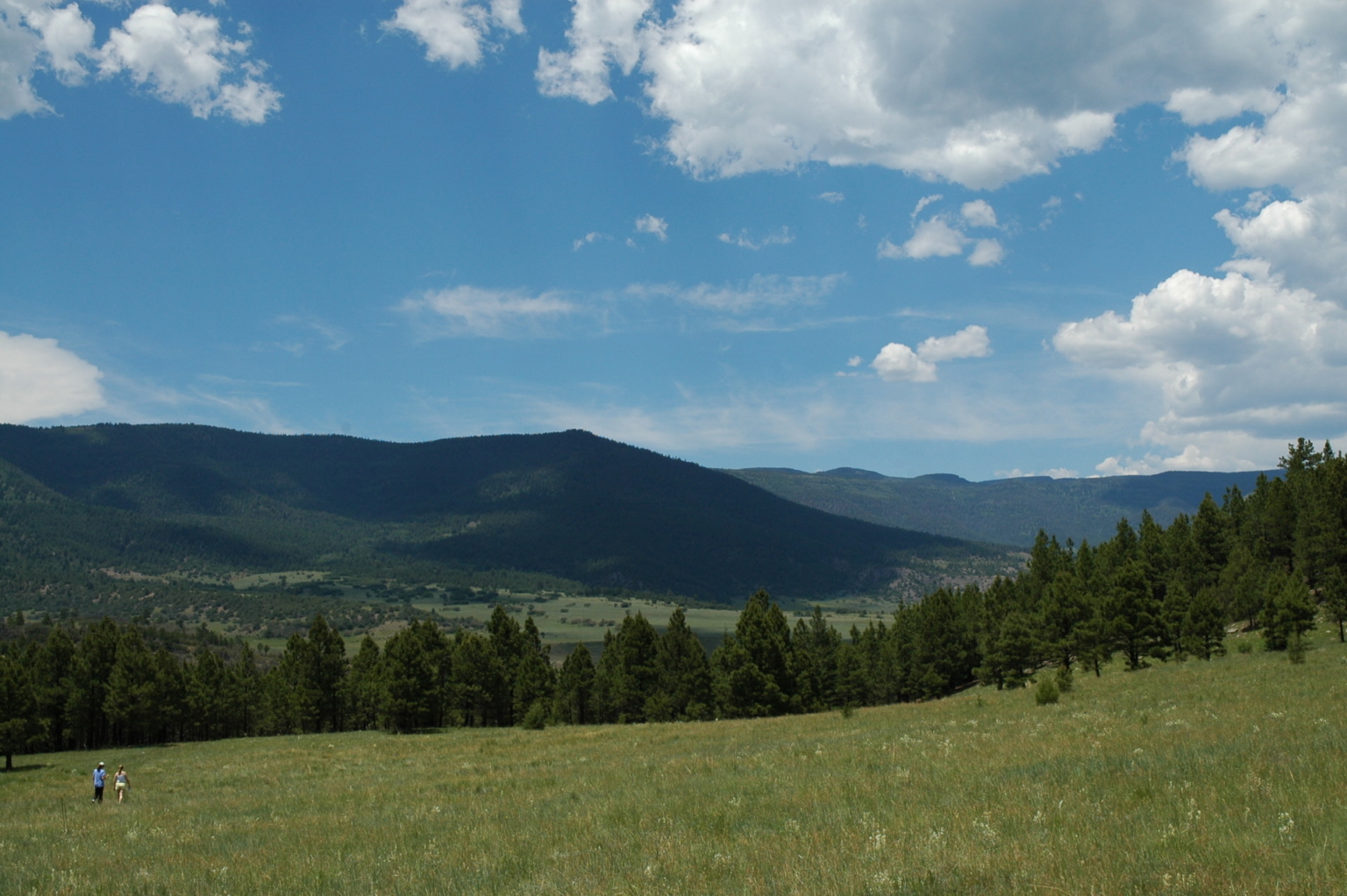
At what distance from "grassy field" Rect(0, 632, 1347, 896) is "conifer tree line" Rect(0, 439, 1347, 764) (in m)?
31.0

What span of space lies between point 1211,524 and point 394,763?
83166mm

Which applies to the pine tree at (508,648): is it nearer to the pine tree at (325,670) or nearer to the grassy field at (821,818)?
the pine tree at (325,670)

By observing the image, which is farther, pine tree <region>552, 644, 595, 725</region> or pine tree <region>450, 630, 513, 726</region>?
pine tree <region>552, 644, 595, 725</region>

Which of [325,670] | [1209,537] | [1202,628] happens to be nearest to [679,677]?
[325,670]

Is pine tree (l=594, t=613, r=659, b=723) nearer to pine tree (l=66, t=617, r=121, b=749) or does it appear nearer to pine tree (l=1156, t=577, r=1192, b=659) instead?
pine tree (l=1156, t=577, r=1192, b=659)

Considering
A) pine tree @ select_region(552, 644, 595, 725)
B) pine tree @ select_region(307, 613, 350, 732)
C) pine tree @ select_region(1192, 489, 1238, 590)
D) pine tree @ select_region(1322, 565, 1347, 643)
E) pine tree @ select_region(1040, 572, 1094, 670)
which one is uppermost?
pine tree @ select_region(1192, 489, 1238, 590)

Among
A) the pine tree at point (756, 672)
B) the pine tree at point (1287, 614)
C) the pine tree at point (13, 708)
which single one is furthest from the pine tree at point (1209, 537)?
the pine tree at point (13, 708)

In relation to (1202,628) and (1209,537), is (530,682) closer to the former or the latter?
(1202,628)

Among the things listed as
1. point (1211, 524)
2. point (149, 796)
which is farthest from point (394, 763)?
point (1211, 524)

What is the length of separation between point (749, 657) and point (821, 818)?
55.1 metres

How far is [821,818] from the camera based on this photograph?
11.9 m

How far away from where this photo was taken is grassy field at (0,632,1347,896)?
798cm

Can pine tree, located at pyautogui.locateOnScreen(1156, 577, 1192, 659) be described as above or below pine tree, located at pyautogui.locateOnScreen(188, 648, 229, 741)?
above

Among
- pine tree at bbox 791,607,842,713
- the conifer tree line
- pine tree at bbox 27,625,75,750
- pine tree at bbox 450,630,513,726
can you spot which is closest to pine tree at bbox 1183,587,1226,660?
the conifer tree line
